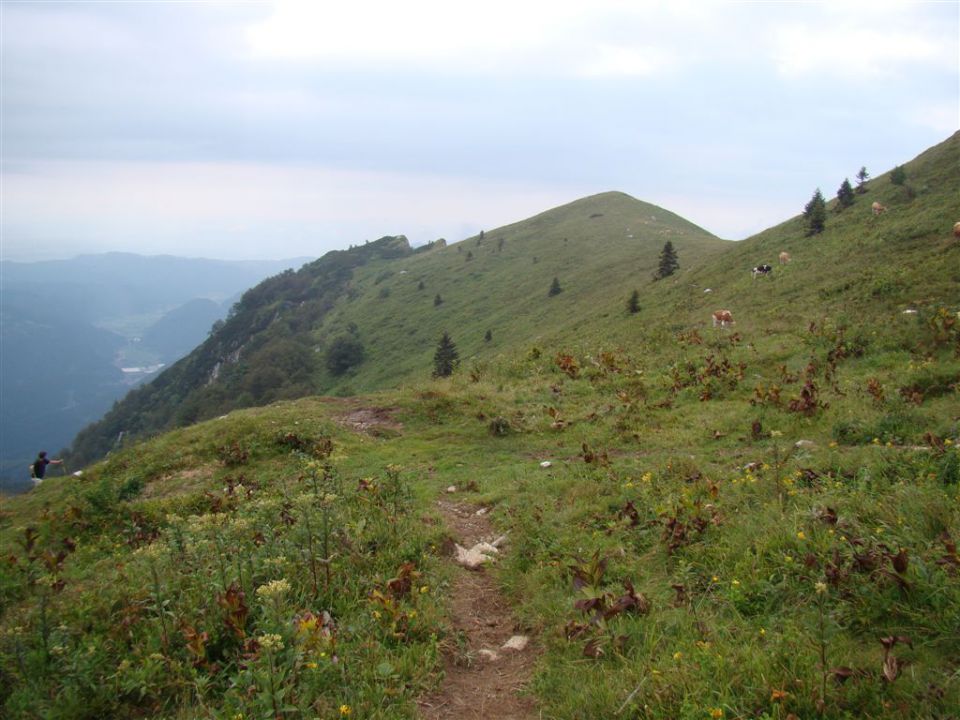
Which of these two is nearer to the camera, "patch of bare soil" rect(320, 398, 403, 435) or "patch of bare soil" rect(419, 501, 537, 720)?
"patch of bare soil" rect(419, 501, 537, 720)

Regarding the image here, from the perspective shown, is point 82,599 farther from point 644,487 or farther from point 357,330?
point 357,330

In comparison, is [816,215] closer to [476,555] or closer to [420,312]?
[476,555]

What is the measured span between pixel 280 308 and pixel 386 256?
101 feet

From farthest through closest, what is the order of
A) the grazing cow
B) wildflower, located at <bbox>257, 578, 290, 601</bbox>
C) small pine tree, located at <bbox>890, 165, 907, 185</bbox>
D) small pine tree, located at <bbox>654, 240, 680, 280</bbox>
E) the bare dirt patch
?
1. small pine tree, located at <bbox>654, 240, 680, 280</bbox>
2. small pine tree, located at <bbox>890, 165, 907, 185</bbox>
3. the grazing cow
4. the bare dirt patch
5. wildflower, located at <bbox>257, 578, 290, 601</bbox>

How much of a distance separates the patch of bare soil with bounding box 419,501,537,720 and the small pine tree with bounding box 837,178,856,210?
110 ft

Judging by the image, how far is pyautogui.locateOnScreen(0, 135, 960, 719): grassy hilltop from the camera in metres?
4.08

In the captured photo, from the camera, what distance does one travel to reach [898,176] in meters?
28.7

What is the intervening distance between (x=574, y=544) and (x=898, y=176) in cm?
3220

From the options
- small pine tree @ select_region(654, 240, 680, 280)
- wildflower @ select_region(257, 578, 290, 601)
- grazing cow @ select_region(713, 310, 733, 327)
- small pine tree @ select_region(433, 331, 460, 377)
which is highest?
small pine tree @ select_region(654, 240, 680, 280)

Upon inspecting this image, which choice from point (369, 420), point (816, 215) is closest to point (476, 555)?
point (369, 420)

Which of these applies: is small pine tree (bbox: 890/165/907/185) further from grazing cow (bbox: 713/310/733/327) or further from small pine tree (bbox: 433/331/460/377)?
small pine tree (bbox: 433/331/460/377)

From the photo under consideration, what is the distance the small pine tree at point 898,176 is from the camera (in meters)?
28.4

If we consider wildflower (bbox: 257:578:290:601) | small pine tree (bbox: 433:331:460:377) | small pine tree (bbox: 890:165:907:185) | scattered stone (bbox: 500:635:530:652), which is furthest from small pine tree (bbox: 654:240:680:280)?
wildflower (bbox: 257:578:290:601)

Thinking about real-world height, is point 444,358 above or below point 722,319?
below
